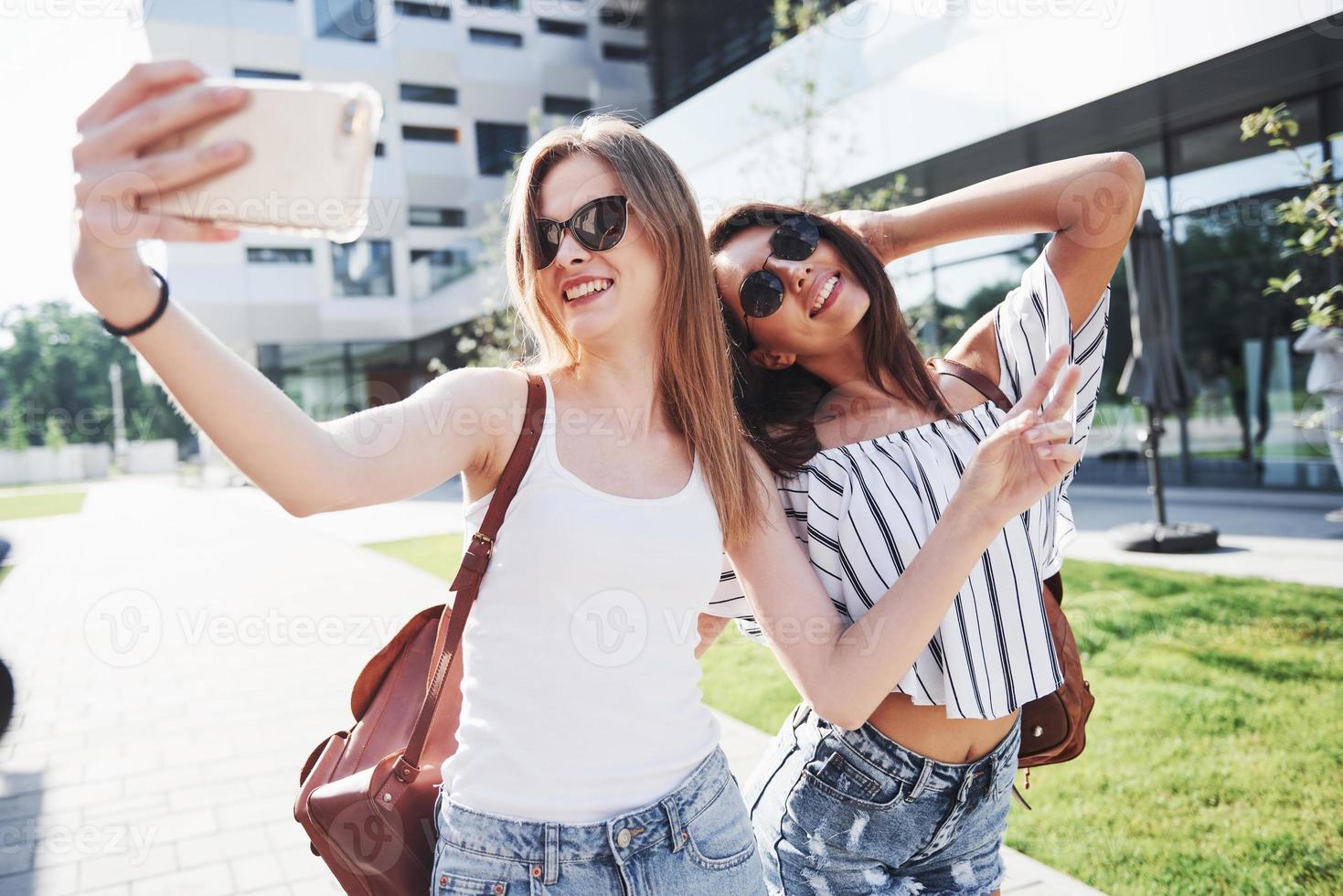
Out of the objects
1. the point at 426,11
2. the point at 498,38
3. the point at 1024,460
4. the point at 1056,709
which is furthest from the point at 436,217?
the point at 1024,460

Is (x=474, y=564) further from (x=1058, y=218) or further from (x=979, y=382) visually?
(x=1058, y=218)

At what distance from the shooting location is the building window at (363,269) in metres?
28.0

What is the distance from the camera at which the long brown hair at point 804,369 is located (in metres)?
1.87

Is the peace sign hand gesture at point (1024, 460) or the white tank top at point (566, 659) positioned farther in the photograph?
the peace sign hand gesture at point (1024, 460)

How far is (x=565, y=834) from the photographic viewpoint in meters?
1.33

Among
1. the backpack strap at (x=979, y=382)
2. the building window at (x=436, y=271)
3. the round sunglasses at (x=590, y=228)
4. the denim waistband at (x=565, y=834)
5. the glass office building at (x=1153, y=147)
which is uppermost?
the building window at (x=436, y=271)

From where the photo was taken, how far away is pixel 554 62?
3100 centimetres

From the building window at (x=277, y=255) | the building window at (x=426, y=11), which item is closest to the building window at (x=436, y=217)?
the building window at (x=277, y=255)

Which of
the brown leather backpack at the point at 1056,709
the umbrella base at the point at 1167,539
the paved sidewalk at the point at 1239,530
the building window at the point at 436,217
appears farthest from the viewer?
the building window at the point at 436,217

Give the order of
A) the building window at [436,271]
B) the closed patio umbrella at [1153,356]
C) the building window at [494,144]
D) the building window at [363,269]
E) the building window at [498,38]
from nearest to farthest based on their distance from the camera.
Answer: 1. the closed patio umbrella at [1153,356]
2. the building window at [436,271]
3. the building window at [363,269]
4. the building window at [498,38]
5. the building window at [494,144]

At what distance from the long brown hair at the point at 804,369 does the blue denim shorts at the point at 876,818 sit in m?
0.56

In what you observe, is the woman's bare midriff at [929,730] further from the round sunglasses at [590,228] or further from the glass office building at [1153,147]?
the glass office building at [1153,147]

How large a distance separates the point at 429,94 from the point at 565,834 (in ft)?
106

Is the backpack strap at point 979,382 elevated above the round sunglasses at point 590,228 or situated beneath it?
situated beneath
